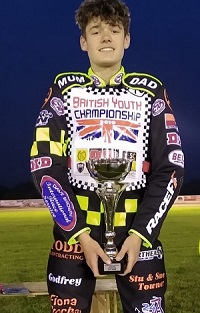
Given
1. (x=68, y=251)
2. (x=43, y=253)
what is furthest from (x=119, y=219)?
(x=43, y=253)

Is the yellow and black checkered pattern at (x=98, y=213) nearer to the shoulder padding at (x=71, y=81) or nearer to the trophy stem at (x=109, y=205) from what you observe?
the trophy stem at (x=109, y=205)

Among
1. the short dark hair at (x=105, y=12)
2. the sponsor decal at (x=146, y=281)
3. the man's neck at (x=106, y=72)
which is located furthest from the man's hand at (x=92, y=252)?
the short dark hair at (x=105, y=12)

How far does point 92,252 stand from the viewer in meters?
1.55

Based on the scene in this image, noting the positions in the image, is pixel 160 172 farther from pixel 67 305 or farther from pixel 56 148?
pixel 67 305

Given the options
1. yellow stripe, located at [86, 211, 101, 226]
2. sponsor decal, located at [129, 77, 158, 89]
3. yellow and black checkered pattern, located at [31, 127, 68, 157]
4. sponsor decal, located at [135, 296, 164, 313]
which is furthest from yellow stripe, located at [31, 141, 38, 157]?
sponsor decal, located at [135, 296, 164, 313]

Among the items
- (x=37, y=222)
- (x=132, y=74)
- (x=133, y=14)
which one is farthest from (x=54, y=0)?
(x=132, y=74)

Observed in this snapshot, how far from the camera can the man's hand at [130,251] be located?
1558mm

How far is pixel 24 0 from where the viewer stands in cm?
441

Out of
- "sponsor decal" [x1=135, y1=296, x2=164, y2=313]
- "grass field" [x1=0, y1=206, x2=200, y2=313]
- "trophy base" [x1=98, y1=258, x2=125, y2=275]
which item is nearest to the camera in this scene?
"trophy base" [x1=98, y1=258, x2=125, y2=275]

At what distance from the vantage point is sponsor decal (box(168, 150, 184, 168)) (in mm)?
1648

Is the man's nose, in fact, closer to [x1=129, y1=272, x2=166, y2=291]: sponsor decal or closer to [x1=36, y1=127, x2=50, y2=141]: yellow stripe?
[x1=36, y1=127, x2=50, y2=141]: yellow stripe

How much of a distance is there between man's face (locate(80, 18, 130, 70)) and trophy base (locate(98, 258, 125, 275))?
0.54m

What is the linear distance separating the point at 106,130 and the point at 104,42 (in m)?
0.24

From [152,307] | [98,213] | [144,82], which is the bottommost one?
[152,307]
